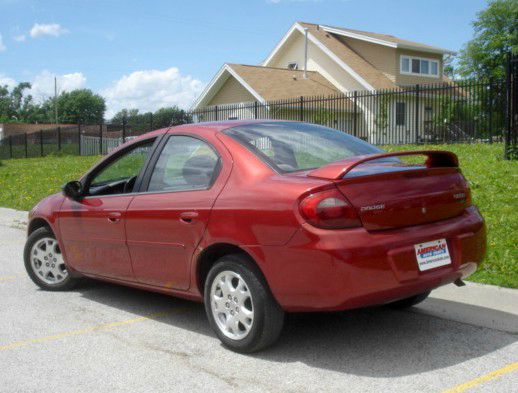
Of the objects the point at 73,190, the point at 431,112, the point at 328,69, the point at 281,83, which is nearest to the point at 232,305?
the point at 73,190

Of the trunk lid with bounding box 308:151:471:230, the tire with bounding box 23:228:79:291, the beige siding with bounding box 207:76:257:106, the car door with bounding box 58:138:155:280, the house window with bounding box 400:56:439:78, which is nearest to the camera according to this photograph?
the trunk lid with bounding box 308:151:471:230

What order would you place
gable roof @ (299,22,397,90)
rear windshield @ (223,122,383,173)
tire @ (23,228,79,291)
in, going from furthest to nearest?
1. gable roof @ (299,22,397,90)
2. tire @ (23,228,79,291)
3. rear windshield @ (223,122,383,173)

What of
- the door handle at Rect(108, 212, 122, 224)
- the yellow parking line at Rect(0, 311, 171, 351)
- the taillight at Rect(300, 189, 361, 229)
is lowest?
the yellow parking line at Rect(0, 311, 171, 351)

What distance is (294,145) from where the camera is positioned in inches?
191

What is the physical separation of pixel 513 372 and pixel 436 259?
2.73ft

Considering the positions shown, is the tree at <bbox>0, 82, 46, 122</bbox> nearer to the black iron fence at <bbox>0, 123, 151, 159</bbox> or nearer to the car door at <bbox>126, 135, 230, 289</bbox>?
the black iron fence at <bbox>0, 123, 151, 159</bbox>

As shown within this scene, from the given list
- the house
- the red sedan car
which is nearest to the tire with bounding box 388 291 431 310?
the red sedan car

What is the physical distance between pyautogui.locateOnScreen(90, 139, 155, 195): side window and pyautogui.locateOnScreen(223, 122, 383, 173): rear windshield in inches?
41.6

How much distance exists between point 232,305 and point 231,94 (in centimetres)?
3116

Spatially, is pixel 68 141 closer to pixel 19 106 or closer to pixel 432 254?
pixel 432 254

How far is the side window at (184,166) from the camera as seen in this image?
478cm

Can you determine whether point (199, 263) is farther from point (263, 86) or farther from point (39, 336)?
point (263, 86)

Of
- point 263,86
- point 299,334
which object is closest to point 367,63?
point 263,86

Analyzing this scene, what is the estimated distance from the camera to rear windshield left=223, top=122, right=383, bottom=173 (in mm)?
4594
